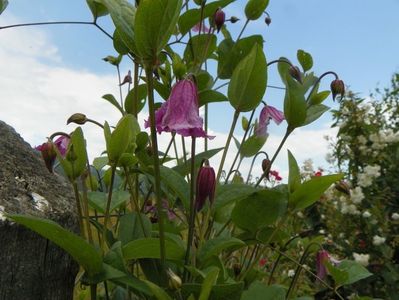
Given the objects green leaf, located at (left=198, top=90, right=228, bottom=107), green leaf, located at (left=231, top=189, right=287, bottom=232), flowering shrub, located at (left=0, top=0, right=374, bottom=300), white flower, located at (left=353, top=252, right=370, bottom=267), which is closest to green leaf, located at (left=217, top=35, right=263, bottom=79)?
flowering shrub, located at (left=0, top=0, right=374, bottom=300)

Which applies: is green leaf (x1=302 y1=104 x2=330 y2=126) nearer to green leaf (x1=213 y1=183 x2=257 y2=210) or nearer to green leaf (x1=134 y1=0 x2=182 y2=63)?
green leaf (x1=213 y1=183 x2=257 y2=210)

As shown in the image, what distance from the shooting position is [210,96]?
123 centimetres

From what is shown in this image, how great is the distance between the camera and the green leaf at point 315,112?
1.33 m

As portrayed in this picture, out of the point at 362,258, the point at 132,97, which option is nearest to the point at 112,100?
the point at 132,97

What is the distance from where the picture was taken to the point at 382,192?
297 cm

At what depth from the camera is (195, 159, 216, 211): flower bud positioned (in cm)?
99

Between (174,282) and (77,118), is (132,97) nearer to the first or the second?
(77,118)

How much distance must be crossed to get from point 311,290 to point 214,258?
1.90 metres

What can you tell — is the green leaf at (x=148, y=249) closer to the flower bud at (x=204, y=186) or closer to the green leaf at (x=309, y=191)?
the flower bud at (x=204, y=186)

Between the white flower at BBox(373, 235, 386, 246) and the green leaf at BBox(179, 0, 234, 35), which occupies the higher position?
the green leaf at BBox(179, 0, 234, 35)

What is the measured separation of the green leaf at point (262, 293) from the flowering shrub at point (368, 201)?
5.47 ft

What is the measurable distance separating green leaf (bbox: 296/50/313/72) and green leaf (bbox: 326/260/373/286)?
20.4 inches

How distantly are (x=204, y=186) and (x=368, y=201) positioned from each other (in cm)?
216

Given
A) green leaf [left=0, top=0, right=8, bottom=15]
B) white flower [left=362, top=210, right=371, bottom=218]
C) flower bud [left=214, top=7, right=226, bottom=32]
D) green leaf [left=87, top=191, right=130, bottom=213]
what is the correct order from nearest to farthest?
1. green leaf [left=87, top=191, right=130, bottom=213]
2. green leaf [left=0, top=0, right=8, bottom=15]
3. flower bud [left=214, top=7, right=226, bottom=32]
4. white flower [left=362, top=210, right=371, bottom=218]
